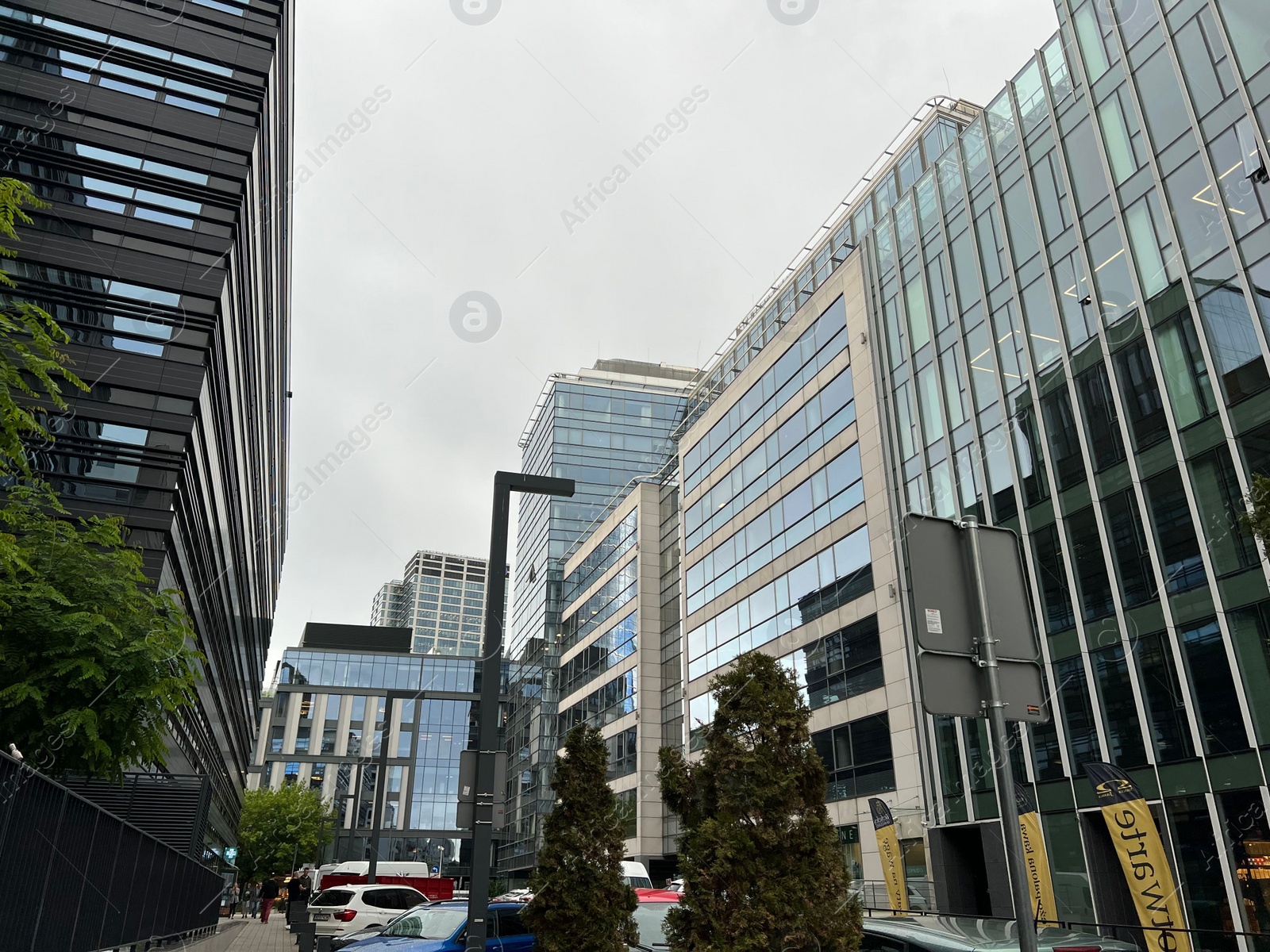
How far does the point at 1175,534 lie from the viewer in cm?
2161

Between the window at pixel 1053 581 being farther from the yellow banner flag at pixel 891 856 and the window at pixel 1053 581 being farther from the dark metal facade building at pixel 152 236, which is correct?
the dark metal facade building at pixel 152 236

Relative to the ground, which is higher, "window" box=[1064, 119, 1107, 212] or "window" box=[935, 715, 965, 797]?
"window" box=[1064, 119, 1107, 212]

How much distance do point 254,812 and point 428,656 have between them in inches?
1371

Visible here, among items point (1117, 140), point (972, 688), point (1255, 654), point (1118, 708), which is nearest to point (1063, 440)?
point (1118, 708)

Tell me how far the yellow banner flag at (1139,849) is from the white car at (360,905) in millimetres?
19138

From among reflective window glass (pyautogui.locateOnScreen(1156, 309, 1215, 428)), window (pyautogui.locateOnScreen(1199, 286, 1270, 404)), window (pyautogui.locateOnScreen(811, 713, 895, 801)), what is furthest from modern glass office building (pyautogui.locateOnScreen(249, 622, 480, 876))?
window (pyautogui.locateOnScreen(1199, 286, 1270, 404))

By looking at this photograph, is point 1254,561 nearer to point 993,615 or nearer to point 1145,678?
point 1145,678

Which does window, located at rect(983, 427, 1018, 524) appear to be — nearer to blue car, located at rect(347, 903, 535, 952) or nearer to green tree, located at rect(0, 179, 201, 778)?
blue car, located at rect(347, 903, 535, 952)

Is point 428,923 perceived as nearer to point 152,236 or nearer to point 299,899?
point 299,899

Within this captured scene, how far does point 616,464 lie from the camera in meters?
86.0

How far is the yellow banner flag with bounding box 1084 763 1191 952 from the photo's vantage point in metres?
19.2

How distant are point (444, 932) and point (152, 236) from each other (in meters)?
23.4

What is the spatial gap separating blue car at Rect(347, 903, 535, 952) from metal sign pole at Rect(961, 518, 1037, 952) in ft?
39.5

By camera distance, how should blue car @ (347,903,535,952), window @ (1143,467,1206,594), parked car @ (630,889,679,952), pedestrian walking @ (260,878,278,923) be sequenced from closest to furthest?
blue car @ (347,903,535,952)
parked car @ (630,889,679,952)
window @ (1143,467,1206,594)
pedestrian walking @ (260,878,278,923)
